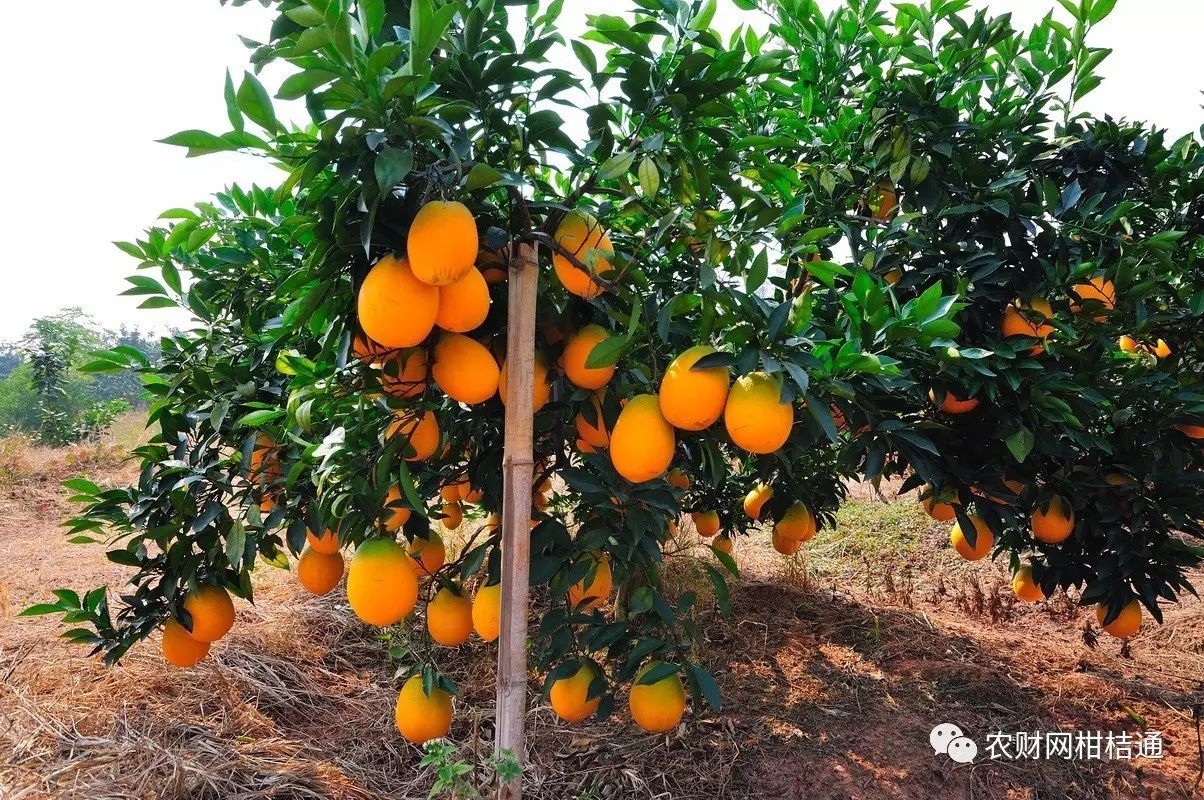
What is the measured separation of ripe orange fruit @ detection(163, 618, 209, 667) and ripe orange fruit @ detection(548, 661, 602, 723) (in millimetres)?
904

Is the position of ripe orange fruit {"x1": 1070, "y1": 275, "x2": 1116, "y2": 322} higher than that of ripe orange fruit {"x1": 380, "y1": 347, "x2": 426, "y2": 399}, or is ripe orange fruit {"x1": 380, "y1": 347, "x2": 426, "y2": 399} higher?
ripe orange fruit {"x1": 1070, "y1": 275, "x2": 1116, "y2": 322}

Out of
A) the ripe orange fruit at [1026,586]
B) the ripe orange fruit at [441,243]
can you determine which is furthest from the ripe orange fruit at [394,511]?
the ripe orange fruit at [1026,586]

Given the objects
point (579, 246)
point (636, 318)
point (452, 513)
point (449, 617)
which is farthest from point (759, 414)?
point (452, 513)

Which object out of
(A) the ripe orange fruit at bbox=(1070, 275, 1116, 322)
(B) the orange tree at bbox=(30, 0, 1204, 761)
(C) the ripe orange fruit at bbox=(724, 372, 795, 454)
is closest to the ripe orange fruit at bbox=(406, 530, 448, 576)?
(B) the orange tree at bbox=(30, 0, 1204, 761)

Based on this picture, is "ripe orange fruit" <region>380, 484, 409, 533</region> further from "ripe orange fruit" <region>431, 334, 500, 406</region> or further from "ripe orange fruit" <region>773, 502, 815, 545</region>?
"ripe orange fruit" <region>773, 502, 815, 545</region>

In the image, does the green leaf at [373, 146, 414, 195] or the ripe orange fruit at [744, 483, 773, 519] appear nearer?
the green leaf at [373, 146, 414, 195]

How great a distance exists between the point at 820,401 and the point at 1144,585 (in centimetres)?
170

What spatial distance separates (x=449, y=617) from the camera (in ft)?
5.38

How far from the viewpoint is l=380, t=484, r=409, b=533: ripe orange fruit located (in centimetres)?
139

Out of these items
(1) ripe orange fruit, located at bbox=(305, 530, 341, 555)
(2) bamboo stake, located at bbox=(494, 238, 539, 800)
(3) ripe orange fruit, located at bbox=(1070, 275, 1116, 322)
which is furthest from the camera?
(3) ripe orange fruit, located at bbox=(1070, 275, 1116, 322)

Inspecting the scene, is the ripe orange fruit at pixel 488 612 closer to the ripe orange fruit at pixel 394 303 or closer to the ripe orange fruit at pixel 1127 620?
the ripe orange fruit at pixel 394 303

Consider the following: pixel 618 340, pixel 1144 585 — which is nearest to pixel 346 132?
pixel 618 340

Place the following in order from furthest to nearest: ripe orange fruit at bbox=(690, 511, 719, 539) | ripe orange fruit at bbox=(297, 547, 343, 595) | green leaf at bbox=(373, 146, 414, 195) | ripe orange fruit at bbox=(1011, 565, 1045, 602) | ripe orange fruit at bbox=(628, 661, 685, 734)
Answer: ripe orange fruit at bbox=(690, 511, 719, 539)
ripe orange fruit at bbox=(1011, 565, 1045, 602)
ripe orange fruit at bbox=(297, 547, 343, 595)
ripe orange fruit at bbox=(628, 661, 685, 734)
green leaf at bbox=(373, 146, 414, 195)

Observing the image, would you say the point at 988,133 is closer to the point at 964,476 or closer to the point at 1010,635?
the point at 964,476
